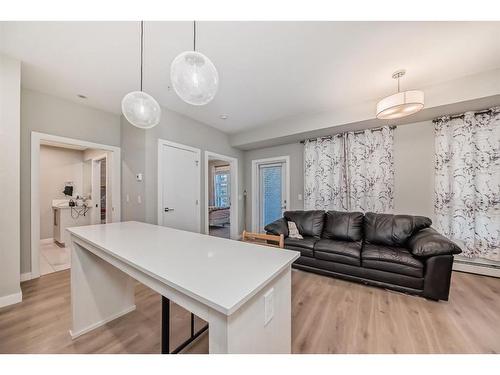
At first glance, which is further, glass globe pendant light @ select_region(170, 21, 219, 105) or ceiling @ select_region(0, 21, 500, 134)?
ceiling @ select_region(0, 21, 500, 134)

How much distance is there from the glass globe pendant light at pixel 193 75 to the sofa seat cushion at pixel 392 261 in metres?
2.57

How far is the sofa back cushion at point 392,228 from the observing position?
2.54m

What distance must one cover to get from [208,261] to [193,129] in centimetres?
320

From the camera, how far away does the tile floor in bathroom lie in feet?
9.73

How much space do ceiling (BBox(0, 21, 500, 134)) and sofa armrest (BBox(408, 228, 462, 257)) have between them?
6.36 ft

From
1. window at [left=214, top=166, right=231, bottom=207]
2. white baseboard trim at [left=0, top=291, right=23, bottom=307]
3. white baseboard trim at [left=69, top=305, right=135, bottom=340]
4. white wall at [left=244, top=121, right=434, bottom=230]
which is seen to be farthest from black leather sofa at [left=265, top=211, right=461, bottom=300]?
window at [left=214, top=166, right=231, bottom=207]

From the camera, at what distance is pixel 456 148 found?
2758mm

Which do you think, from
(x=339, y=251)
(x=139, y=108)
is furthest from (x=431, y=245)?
(x=139, y=108)

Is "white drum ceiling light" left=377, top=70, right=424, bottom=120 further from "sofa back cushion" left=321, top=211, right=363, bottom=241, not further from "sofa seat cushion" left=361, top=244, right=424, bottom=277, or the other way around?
"sofa seat cushion" left=361, top=244, right=424, bottom=277

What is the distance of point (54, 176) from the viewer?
463 cm

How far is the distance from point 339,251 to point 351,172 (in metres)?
1.62
